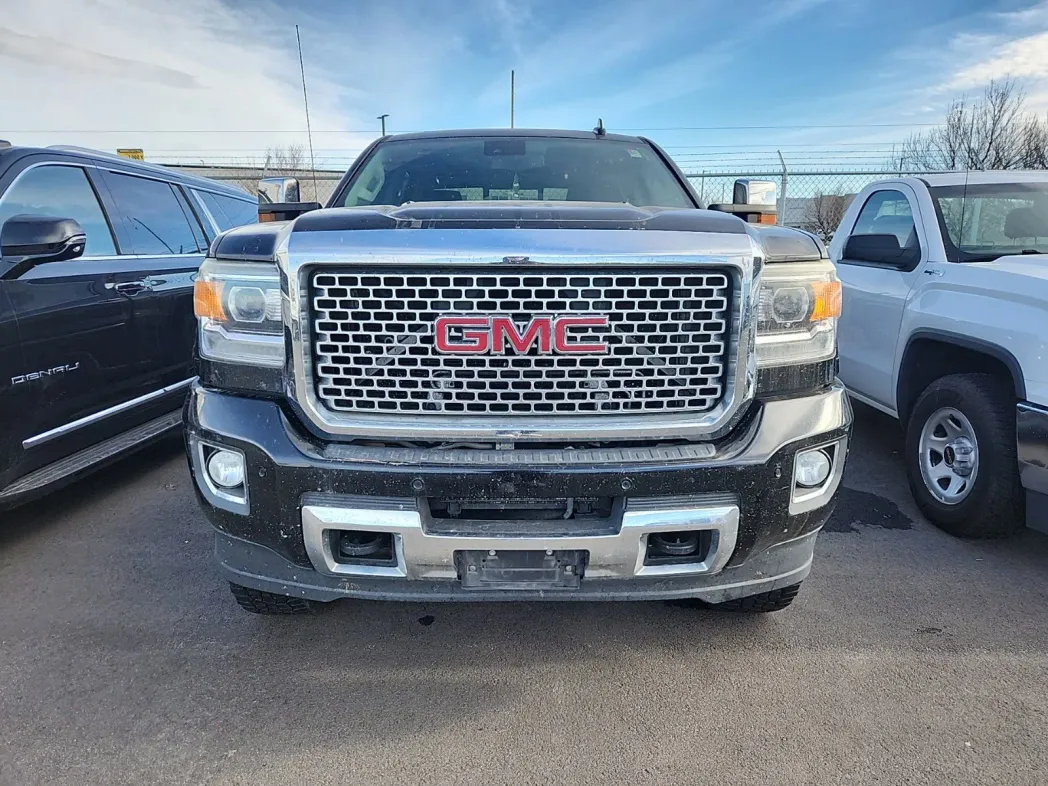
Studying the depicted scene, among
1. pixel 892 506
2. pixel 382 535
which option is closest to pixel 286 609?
pixel 382 535

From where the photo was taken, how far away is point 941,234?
389 cm

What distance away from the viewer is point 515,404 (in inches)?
81.4

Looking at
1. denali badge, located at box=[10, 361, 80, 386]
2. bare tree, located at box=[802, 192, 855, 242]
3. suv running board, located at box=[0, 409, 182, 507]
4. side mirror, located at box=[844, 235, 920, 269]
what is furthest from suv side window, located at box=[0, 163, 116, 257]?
bare tree, located at box=[802, 192, 855, 242]

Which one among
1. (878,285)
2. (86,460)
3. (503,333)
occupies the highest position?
(503,333)

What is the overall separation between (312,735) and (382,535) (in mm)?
670

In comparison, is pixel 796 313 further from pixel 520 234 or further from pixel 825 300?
pixel 520 234

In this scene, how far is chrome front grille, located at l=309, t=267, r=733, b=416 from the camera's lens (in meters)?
1.97

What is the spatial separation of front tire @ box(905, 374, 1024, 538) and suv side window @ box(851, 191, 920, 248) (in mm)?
1029

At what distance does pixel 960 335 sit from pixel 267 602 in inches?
136

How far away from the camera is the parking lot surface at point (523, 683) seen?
6.62ft

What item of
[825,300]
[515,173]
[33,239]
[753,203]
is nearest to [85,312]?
[33,239]

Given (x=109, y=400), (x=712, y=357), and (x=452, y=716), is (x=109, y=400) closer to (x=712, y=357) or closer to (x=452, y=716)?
(x=452, y=716)

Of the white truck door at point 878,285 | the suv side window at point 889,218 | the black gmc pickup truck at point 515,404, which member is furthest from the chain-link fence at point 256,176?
the black gmc pickup truck at point 515,404

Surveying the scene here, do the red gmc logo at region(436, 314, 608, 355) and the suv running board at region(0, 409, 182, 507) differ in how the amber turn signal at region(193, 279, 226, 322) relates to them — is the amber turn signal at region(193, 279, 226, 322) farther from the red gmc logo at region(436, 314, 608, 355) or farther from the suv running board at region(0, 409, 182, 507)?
the suv running board at region(0, 409, 182, 507)
